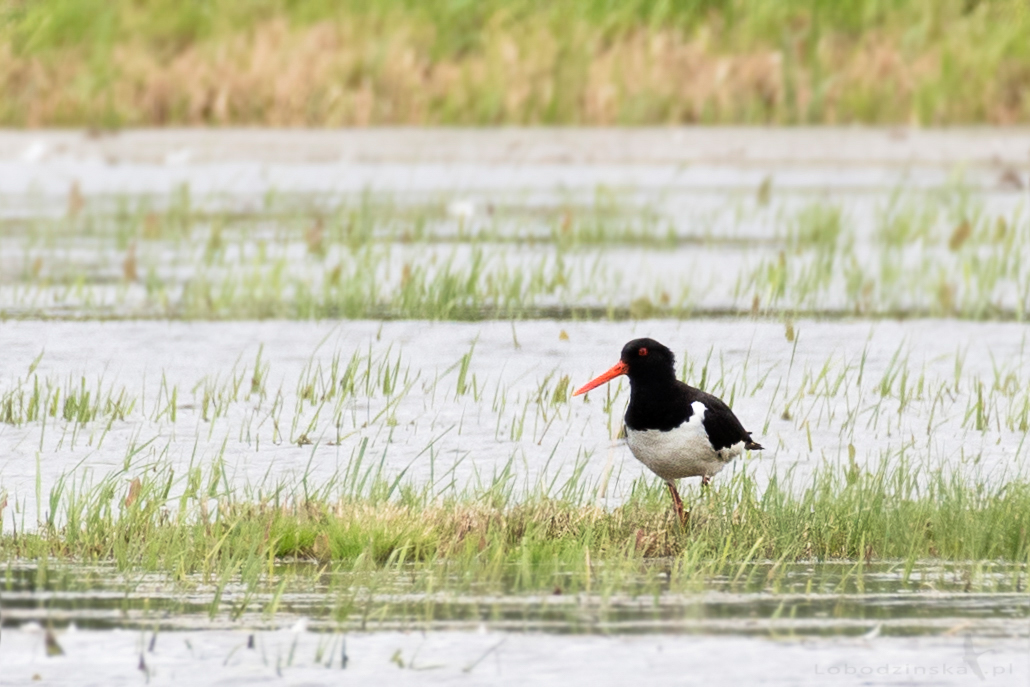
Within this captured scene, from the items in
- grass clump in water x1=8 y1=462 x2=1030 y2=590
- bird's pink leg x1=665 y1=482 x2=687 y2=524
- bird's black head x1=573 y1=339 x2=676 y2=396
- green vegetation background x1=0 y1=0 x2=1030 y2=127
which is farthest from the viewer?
green vegetation background x1=0 y1=0 x2=1030 y2=127

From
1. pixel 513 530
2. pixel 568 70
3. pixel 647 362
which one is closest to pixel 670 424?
pixel 647 362

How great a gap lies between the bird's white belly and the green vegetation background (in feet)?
43.9

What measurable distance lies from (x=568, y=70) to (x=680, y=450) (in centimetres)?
1417

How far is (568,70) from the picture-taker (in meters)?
19.6

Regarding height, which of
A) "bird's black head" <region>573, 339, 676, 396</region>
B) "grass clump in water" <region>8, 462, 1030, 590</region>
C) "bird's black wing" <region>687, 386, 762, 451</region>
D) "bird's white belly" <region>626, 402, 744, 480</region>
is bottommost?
"grass clump in water" <region>8, 462, 1030, 590</region>

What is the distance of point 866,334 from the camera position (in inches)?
384

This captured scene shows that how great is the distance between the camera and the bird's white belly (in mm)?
5750

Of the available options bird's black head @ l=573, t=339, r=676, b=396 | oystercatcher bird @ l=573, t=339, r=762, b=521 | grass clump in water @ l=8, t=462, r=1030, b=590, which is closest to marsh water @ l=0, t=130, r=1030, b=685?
grass clump in water @ l=8, t=462, r=1030, b=590

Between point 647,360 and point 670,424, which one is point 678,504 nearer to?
point 670,424

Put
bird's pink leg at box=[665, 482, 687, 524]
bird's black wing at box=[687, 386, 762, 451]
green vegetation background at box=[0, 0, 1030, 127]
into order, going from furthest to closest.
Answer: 1. green vegetation background at box=[0, 0, 1030, 127]
2. bird's black wing at box=[687, 386, 762, 451]
3. bird's pink leg at box=[665, 482, 687, 524]

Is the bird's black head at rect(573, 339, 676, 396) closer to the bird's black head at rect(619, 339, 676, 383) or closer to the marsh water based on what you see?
the bird's black head at rect(619, 339, 676, 383)

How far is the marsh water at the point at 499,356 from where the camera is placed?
4523 mm

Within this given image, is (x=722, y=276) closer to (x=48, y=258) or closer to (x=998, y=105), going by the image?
(x=48, y=258)

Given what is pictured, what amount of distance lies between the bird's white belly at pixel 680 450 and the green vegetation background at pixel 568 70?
13.4 metres
